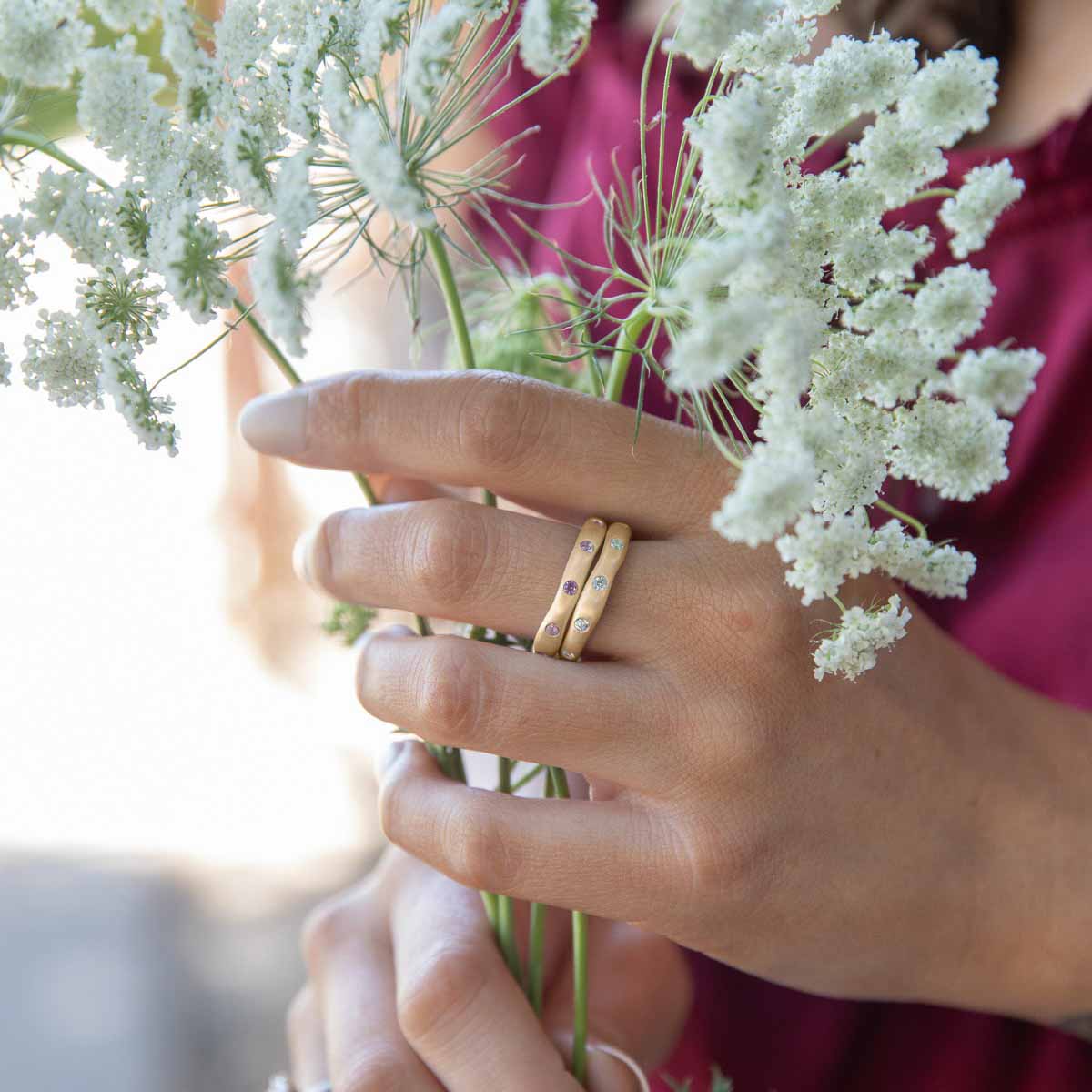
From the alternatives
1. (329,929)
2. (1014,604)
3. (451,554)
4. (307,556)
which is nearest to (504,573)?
(451,554)

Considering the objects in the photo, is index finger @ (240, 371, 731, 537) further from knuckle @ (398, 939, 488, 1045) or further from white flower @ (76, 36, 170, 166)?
knuckle @ (398, 939, 488, 1045)

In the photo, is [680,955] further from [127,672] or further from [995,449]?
[127,672]

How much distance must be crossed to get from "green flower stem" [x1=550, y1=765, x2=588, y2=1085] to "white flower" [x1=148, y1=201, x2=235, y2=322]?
0.90ft

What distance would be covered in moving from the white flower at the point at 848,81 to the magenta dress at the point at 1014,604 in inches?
15.9

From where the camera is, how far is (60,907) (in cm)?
208

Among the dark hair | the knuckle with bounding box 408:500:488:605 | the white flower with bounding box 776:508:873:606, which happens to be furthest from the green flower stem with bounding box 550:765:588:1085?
the dark hair

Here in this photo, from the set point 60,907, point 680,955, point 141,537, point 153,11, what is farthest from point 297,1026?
point 141,537

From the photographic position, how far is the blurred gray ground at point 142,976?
1748mm

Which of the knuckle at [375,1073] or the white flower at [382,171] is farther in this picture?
the knuckle at [375,1073]

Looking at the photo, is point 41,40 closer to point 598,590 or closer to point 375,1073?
point 598,590

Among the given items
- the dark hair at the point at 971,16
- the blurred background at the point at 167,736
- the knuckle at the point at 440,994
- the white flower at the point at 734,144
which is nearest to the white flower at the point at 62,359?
the white flower at the point at 734,144

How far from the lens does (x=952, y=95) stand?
33cm

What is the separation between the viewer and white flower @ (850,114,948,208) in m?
0.34

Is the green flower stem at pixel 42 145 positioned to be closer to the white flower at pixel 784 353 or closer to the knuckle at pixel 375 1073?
the white flower at pixel 784 353
